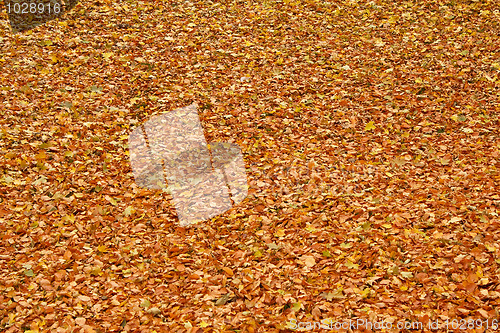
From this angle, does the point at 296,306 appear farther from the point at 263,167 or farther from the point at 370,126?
the point at 370,126

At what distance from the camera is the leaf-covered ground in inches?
142

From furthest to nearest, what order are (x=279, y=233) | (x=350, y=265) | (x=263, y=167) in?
1. (x=263, y=167)
2. (x=279, y=233)
3. (x=350, y=265)

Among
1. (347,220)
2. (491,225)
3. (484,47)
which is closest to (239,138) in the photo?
(347,220)

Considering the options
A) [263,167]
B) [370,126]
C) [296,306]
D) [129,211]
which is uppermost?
[370,126]

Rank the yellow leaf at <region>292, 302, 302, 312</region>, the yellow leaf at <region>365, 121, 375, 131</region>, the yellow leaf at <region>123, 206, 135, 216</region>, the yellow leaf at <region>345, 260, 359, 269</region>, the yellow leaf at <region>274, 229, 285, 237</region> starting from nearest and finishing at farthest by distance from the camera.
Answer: the yellow leaf at <region>292, 302, 302, 312</region> < the yellow leaf at <region>345, 260, 359, 269</region> < the yellow leaf at <region>274, 229, 285, 237</region> < the yellow leaf at <region>123, 206, 135, 216</region> < the yellow leaf at <region>365, 121, 375, 131</region>

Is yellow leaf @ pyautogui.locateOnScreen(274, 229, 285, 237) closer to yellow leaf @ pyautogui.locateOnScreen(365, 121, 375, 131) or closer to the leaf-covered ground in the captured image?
the leaf-covered ground

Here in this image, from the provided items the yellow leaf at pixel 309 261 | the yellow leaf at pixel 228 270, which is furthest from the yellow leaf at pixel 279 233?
→ the yellow leaf at pixel 228 270

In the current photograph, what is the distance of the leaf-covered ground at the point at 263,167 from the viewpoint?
360 cm

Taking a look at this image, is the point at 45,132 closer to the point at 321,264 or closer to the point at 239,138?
the point at 239,138

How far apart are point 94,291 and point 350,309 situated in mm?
2188

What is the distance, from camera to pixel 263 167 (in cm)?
495

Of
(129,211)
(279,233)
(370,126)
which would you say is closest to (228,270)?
(279,233)

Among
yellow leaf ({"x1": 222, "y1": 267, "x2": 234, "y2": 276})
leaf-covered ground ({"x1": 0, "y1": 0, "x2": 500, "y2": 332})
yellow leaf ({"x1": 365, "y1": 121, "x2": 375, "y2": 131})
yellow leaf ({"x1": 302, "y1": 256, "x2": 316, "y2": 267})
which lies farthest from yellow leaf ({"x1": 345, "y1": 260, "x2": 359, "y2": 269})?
yellow leaf ({"x1": 365, "y1": 121, "x2": 375, "y2": 131})

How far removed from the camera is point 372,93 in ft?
19.7
